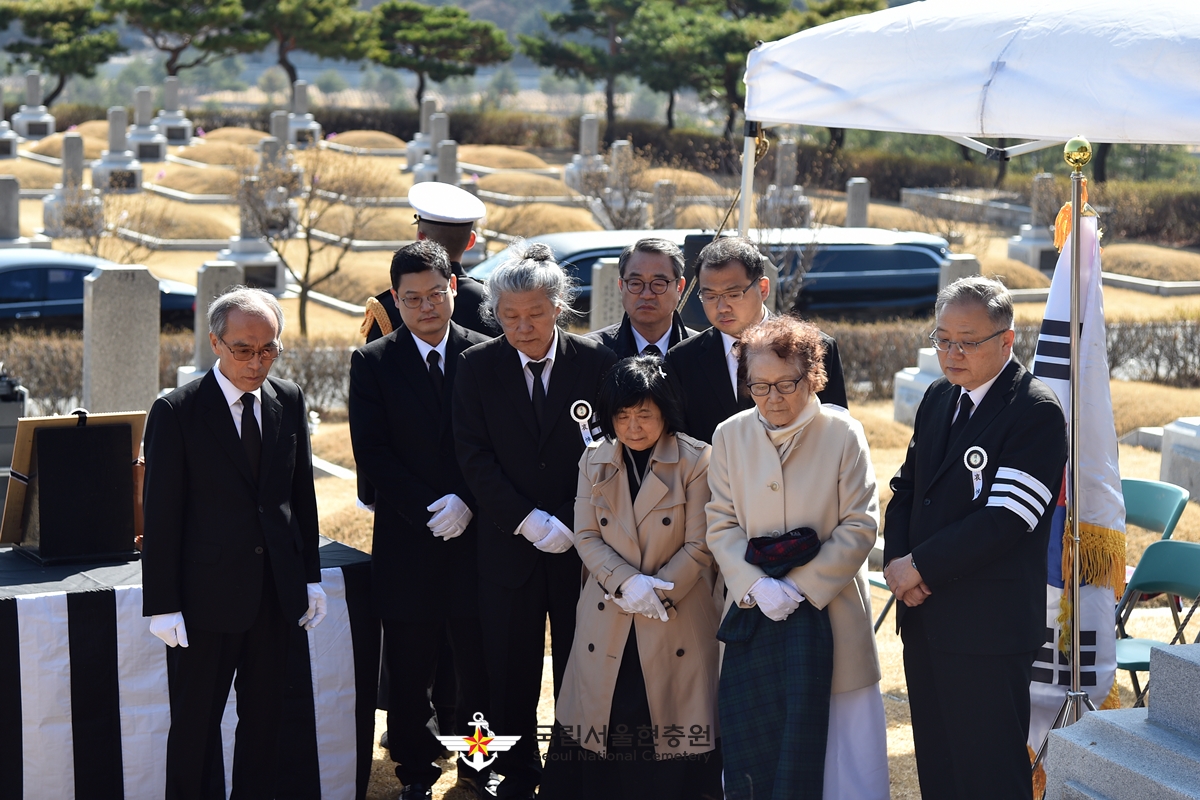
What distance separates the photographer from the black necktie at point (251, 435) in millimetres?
3635

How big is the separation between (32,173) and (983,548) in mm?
27944

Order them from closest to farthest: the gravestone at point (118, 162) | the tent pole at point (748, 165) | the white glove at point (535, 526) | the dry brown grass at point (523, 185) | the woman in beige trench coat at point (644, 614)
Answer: the woman in beige trench coat at point (644, 614)
the white glove at point (535, 526)
the tent pole at point (748, 165)
the gravestone at point (118, 162)
the dry brown grass at point (523, 185)

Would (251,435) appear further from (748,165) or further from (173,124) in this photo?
(173,124)

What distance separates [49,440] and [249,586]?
96cm

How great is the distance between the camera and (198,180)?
28.2 meters

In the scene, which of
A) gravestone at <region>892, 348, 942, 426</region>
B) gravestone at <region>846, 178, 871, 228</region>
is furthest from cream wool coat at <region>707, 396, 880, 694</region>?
gravestone at <region>846, 178, 871, 228</region>

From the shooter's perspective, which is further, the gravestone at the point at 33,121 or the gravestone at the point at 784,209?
the gravestone at the point at 33,121

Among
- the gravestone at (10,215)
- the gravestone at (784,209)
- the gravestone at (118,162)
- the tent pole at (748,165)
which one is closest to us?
the tent pole at (748,165)

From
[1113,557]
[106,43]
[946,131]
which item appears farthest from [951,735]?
[106,43]

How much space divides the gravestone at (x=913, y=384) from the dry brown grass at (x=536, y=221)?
9688 millimetres

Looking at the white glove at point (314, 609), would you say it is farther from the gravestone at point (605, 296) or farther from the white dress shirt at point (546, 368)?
the gravestone at point (605, 296)

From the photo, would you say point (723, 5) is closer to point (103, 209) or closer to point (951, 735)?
point (103, 209)

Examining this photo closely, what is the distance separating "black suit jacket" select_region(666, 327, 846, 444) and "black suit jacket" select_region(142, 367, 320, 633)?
48.8 inches

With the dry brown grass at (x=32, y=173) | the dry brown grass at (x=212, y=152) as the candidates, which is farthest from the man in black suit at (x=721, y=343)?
the dry brown grass at (x=212, y=152)
